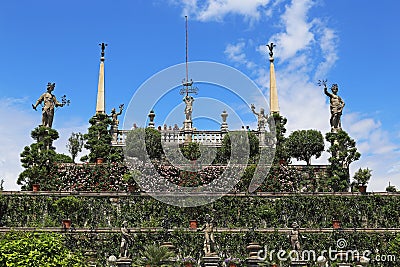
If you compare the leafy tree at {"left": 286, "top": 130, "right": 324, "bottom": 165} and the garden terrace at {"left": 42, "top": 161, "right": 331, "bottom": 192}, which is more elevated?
the leafy tree at {"left": 286, "top": 130, "right": 324, "bottom": 165}

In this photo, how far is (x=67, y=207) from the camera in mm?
22438

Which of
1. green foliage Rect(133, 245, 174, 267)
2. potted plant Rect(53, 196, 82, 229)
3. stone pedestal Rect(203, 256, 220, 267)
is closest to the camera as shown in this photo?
green foliage Rect(133, 245, 174, 267)

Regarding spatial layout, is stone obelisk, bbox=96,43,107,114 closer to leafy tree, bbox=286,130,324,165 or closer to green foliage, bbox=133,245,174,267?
leafy tree, bbox=286,130,324,165

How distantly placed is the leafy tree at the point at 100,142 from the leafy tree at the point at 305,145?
32.8 ft

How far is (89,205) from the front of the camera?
23234mm

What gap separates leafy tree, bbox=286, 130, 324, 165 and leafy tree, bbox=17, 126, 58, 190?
13.3 m

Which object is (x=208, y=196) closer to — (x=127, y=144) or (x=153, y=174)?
(x=153, y=174)

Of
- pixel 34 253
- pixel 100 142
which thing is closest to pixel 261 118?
pixel 100 142

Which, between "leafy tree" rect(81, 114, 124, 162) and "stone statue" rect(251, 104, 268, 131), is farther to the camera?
"stone statue" rect(251, 104, 268, 131)

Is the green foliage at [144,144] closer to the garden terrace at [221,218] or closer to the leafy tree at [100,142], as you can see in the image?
the leafy tree at [100,142]

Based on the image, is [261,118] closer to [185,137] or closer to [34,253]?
[185,137]

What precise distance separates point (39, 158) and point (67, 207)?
4.34 metres

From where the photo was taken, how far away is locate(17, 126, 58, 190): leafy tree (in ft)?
81.6

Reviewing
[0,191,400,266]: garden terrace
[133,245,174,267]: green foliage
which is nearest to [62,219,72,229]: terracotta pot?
[0,191,400,266]: garden terrace
